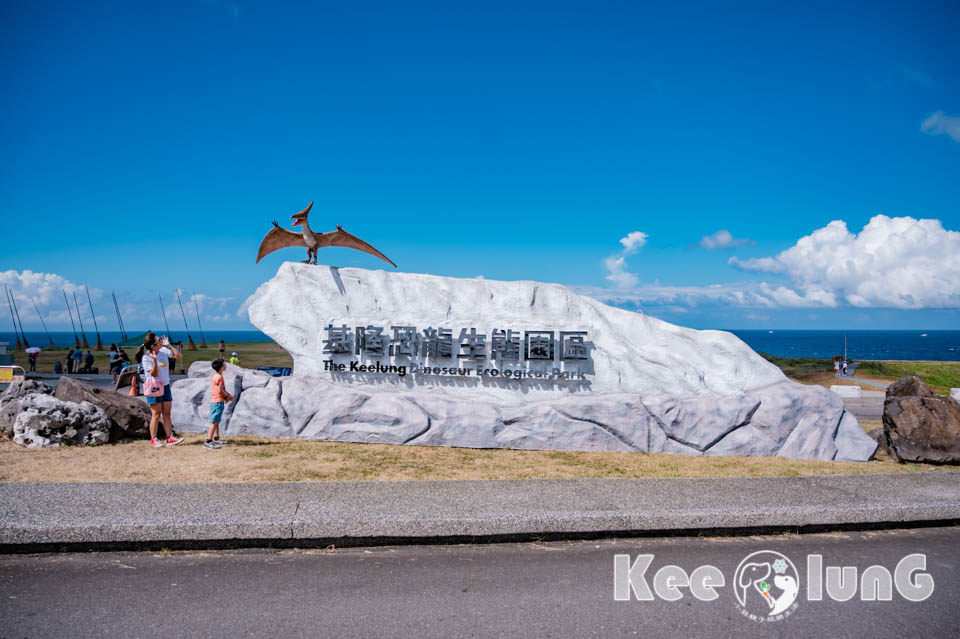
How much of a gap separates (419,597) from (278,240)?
27.8 ft

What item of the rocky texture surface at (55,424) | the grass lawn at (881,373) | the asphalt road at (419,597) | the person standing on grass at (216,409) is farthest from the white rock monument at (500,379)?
the grass lawn at (881,373)

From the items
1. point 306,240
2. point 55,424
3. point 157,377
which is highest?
point 306,240

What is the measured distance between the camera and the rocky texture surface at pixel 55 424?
821 cm

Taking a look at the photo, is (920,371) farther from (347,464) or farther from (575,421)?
(347,464)

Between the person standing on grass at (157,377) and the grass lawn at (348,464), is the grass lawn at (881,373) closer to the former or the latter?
the grass lawn at (348,464)

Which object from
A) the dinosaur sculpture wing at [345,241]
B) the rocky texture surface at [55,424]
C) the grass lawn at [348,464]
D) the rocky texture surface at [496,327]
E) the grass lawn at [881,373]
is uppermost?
the dinosaur sculpture wing at [345,241]

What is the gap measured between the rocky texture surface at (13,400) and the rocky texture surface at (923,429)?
12600 mm

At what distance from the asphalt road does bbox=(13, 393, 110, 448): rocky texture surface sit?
15.1 ft

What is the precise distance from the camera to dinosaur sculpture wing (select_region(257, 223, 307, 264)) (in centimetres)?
1081

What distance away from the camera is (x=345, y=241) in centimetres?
1106

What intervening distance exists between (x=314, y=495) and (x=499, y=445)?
13.4 ft

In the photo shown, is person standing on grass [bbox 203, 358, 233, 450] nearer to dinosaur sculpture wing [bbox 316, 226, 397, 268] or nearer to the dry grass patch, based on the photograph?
the dry grass patch

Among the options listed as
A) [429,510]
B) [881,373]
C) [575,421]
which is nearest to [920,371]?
[881,373]

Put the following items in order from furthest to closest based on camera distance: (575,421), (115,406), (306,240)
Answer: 1. (306,240)
2. (575,421)
3. (115,406)
